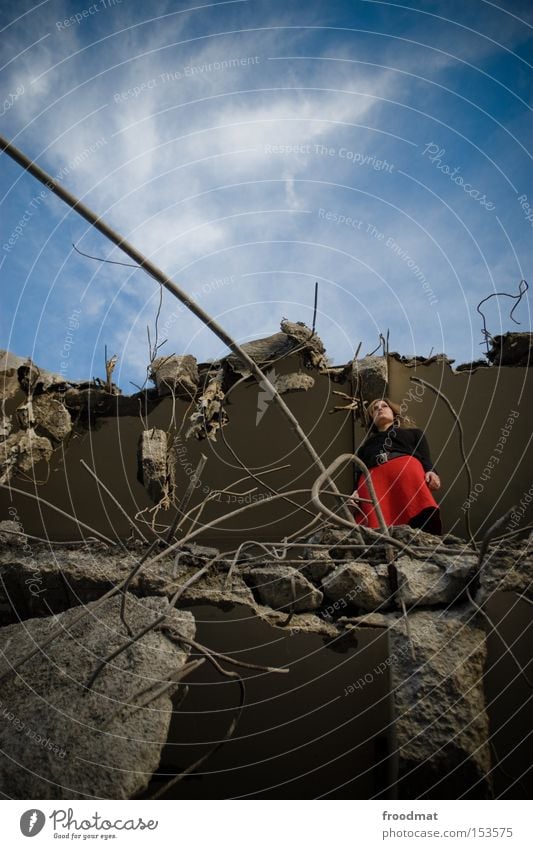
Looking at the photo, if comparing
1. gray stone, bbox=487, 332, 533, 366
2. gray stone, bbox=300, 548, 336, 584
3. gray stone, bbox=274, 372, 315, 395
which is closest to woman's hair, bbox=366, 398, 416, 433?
gray stone, bbox=274, 372, 315, 395

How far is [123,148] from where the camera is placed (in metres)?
1.55

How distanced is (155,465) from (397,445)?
1.03 meters

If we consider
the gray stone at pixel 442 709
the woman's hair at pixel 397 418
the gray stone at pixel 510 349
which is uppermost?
the gray stone at pixel 510 349

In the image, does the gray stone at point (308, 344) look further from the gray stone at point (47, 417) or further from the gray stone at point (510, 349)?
the gray stone at point (47, 417)

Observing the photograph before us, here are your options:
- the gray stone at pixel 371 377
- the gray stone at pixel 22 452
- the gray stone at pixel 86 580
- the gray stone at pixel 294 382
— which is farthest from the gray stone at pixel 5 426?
the gray stone at pixel 371 377

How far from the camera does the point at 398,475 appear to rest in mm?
1773

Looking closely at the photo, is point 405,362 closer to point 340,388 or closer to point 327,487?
point 340,388

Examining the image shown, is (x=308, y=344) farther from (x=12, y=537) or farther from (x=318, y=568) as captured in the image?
(x=12, y=537)

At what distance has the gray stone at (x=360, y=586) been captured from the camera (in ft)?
3.78

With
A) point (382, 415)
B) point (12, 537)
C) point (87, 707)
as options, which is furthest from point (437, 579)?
point (12, 537)

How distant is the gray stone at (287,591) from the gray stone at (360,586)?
0.13ft

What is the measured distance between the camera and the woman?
1721mm

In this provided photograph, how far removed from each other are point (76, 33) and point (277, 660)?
178cm

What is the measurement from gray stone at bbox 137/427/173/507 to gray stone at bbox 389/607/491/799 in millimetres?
1302
